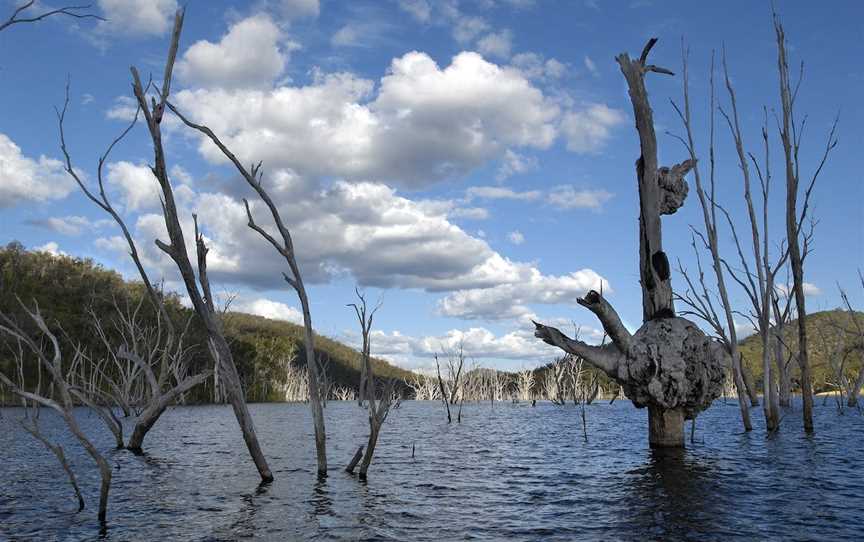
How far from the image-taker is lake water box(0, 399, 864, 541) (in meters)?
9.58

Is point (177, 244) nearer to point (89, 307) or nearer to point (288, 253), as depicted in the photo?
point (288, 253)

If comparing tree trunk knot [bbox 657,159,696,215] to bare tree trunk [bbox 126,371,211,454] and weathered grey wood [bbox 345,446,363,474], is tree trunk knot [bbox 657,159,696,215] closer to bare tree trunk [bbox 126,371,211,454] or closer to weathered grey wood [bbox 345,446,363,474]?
weathered grey wood [bbox 345,446,363,474]

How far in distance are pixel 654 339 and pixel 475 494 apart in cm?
698

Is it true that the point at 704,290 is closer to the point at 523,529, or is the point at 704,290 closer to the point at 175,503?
the point at 523,529

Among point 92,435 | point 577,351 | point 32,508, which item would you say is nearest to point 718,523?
point 577,351

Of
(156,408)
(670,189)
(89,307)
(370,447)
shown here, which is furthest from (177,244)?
(89,307)

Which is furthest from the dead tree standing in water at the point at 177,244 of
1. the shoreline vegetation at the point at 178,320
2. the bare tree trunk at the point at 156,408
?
the shoreline vegetation at the point at 178,320

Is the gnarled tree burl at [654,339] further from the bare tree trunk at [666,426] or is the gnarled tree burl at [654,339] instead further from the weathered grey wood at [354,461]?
the weathered grey wood at [354,461]

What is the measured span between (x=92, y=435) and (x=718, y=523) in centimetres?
3134

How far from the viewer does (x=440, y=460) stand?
19.0m

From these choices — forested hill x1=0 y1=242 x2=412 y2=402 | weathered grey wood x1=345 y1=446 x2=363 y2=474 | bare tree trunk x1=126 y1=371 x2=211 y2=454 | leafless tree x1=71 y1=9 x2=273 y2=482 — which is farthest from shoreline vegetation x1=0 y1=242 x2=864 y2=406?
Result: leafless tree x1=71 y1=9 x2=273 y2=482

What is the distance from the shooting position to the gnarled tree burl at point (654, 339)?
16562 mm

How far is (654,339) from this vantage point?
16.8m

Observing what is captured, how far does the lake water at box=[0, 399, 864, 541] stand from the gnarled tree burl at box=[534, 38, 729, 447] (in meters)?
1.43
